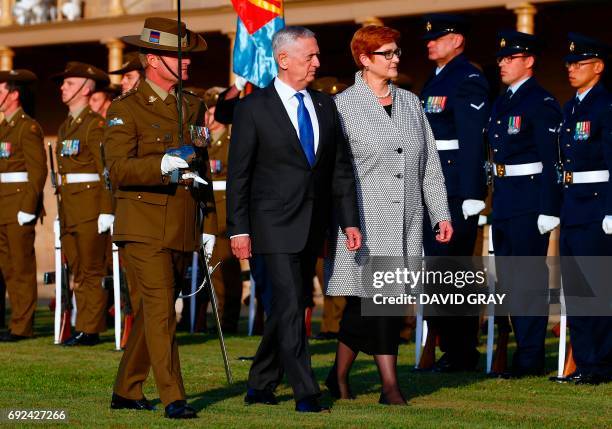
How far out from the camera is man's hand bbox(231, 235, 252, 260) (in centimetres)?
798

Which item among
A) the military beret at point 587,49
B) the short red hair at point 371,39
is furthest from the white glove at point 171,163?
the military beret at point 587,49

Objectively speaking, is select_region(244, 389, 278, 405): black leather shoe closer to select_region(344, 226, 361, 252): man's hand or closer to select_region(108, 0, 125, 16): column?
select_region(344, 226, 361, 252): man's hand

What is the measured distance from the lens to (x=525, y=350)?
33.5ft

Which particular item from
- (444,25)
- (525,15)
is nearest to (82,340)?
(444,25)

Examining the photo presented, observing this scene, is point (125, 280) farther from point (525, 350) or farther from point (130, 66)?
point (525, 350)

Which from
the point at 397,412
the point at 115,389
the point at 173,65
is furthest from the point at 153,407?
the point at 173,65

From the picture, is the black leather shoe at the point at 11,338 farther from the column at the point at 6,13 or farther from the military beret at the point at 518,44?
the column at the point at 6,13

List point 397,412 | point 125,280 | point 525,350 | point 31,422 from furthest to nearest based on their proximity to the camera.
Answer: point 125,280, point 525,350, point 397,412, point 31,422

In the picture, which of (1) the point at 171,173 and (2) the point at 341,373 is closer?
(1) the point at 171,173

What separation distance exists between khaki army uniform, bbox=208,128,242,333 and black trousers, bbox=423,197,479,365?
3.84 meters

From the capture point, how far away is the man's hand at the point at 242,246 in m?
7.98

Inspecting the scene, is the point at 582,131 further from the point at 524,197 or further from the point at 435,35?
the point at 435,35

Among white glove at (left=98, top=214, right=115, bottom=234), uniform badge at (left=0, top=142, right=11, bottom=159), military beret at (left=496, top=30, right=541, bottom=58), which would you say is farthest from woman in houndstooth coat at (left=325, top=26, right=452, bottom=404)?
uniform badge at (left=0, top=142, right=11, bottom=159)

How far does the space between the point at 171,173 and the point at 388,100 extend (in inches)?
65.2
